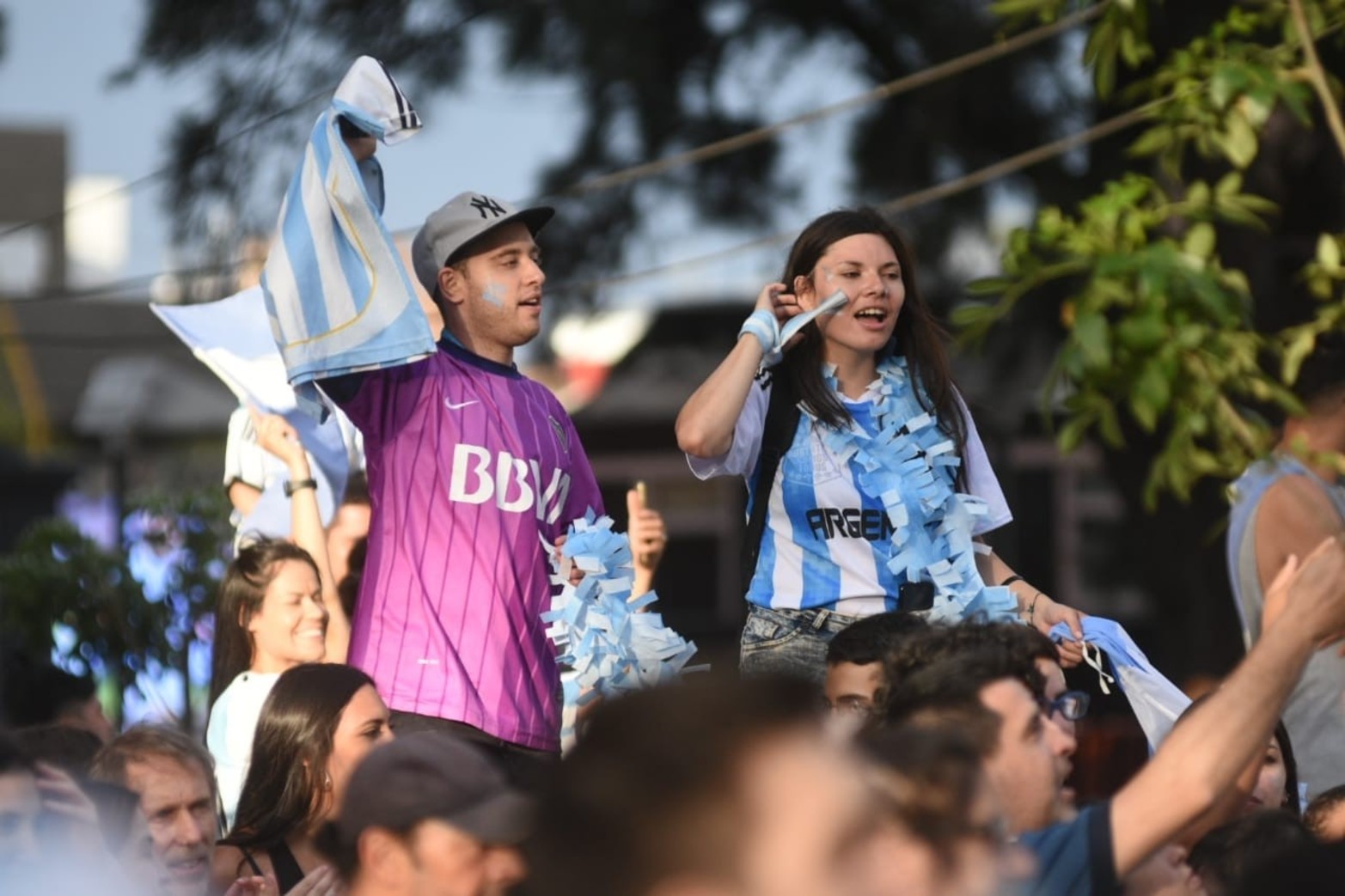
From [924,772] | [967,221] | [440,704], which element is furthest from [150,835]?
[967,221]

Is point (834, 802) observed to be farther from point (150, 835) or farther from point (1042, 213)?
point (1042, 213)

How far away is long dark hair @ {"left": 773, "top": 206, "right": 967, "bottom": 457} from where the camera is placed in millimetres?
4449

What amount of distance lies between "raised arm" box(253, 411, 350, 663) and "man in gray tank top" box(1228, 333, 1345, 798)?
224 cm

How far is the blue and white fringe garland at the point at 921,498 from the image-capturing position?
4.20 meters

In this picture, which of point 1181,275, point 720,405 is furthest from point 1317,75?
point 720,405

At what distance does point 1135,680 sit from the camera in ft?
14.0

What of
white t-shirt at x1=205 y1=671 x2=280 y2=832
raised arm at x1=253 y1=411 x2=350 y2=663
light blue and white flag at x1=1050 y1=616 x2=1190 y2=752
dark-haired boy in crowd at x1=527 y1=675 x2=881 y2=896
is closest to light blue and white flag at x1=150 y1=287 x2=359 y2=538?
raised arm at x1=253 y1=411 x2=350 y2=663

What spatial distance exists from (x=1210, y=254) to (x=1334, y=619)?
287 centimetres

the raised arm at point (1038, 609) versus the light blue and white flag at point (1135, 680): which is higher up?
the raised arm at point (1038, 609)

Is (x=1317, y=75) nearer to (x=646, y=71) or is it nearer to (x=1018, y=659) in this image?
(x=1018, y=659)

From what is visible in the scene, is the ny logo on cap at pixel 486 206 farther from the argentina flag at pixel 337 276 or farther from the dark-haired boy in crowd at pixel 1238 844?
the dark-haired boy in crowd at pixel 1238 844

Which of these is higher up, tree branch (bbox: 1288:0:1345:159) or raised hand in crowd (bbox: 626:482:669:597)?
tree branch (bbox: 1288:0:1345:159)

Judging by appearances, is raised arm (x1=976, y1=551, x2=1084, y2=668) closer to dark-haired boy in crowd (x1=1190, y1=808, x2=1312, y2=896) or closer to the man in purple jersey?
dark-haired boy in crowd (x1=1190, y1=808, x2=1312, y2=896)

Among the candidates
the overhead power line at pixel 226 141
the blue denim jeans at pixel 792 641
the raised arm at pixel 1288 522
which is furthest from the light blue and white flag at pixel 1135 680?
the overhead power line at pixel 226 141
